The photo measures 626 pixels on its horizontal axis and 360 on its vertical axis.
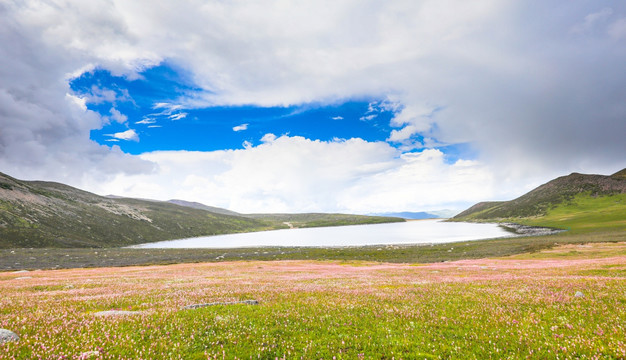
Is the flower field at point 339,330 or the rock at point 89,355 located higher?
the rock at point 89,355

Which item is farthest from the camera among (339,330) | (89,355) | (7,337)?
(339,330)

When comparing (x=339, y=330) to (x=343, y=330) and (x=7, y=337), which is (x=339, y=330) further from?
(x=7, y=337)

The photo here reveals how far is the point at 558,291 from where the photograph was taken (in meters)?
15.3

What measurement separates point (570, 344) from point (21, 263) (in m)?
111

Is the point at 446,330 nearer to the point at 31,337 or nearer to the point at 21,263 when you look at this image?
the point at 31,337

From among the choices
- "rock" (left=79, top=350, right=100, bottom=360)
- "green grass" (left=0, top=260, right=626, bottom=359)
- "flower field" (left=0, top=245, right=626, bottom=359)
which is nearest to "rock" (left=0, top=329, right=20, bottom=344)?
"green grass" (left=0, top=260, right=626, bottom=359)

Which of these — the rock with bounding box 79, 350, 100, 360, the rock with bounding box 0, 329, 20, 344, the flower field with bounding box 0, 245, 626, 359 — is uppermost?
the rock with bounding box 0, 329, 20, 344

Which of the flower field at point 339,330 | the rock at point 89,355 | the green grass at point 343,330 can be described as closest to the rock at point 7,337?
the green grass at point 343,330

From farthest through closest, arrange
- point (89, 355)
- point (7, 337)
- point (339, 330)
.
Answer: point (339, 330), point (7, 337), point (89, 355)

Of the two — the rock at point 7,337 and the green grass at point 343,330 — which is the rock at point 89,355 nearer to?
the green grass at point 343,330

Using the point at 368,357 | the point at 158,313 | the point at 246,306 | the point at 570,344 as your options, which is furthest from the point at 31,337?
the point at 570,344

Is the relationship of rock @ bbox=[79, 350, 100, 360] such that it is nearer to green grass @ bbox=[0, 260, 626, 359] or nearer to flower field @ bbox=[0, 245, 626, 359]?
flower field @ bbox=[0, 245, 626, 359]

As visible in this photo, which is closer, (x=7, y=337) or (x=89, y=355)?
(x=89, y=355)

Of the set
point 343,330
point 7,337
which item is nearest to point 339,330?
point 343,330
